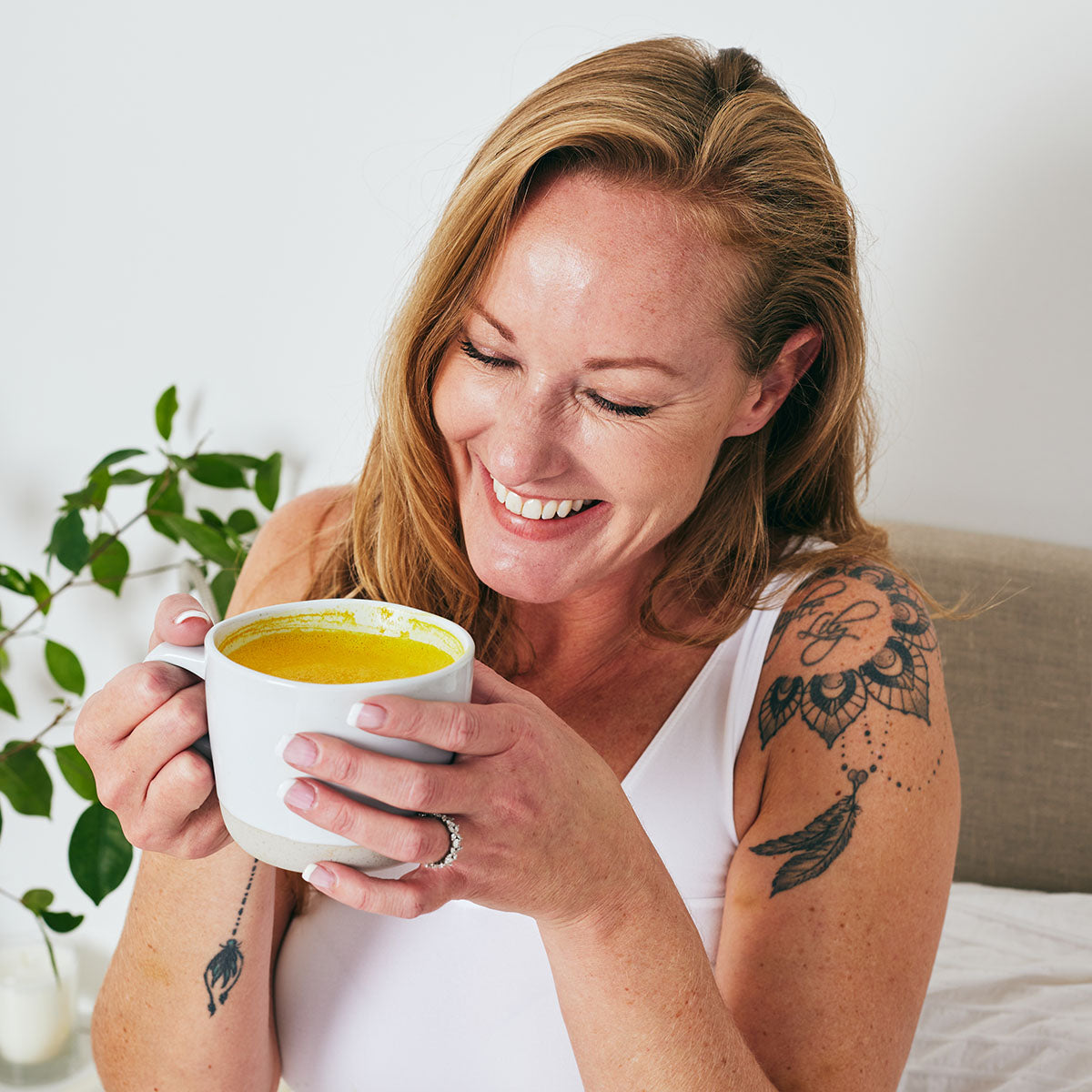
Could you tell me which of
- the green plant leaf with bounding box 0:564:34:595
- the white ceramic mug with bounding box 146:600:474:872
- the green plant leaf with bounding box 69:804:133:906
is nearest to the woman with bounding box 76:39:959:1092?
the white ceramic mug with bounding box 146:600:474:872

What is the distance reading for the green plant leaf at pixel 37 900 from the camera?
1.71 metres

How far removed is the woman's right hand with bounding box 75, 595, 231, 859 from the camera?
65 cm

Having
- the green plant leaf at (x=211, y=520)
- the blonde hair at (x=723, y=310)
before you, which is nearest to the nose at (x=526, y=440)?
the blonde hair at (x=723, y=310)

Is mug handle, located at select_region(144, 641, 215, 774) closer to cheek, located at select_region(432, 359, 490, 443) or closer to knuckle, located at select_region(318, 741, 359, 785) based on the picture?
knuckle, located at select_region(318, 741, 359, 785)

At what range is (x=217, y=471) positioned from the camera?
1772 millimetres

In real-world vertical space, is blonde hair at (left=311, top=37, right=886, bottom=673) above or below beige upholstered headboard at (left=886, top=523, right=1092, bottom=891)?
above

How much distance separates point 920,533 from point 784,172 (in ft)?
2.71

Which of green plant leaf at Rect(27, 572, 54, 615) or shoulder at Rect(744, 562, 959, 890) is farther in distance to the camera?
green plant leaf at Rect(27, 572, 54, 615)

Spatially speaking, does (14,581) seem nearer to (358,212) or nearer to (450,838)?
(358,212)

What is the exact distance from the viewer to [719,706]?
1.08 meters

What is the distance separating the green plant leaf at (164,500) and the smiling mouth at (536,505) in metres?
1.00

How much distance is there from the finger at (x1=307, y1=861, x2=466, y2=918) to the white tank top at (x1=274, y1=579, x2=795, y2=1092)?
0.39 meters

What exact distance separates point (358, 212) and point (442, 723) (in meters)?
1.36

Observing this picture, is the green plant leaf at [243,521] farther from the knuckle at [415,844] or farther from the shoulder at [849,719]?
the knuckle at [415,844]
